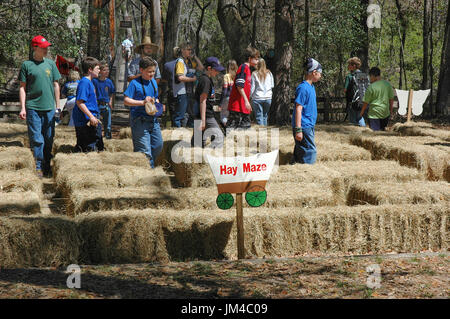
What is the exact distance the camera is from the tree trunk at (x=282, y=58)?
19.0 metres

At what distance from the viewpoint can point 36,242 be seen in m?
6.28

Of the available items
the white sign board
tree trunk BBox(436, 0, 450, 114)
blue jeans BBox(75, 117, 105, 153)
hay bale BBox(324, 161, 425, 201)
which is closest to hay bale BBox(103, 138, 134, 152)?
blue jeans BBox(75, 117, 105, 153)

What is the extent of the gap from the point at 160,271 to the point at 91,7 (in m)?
14.5

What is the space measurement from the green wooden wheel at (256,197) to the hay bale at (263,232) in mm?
249

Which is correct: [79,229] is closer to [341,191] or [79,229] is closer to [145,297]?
[145,297]

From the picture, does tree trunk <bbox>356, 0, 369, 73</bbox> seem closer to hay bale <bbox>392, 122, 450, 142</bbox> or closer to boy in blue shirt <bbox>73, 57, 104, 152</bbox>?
hay bale <bbox>392, 122, 450, 142</bbox>

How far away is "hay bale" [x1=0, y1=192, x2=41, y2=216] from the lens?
273 inches

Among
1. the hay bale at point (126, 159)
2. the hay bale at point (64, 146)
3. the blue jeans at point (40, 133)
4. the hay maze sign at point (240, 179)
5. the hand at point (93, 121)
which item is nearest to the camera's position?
the hay maze sign at point (240, 179)

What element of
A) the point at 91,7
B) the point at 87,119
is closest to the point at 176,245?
the point at 87,119

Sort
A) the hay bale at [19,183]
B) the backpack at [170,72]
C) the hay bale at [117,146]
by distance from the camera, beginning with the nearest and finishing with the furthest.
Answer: the hay bale at [19,183]
the hay bale at [117,146]
the backpack at [170,72]

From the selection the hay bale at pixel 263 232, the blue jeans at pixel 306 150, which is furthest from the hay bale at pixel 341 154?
the hay bale at pixel 263 232

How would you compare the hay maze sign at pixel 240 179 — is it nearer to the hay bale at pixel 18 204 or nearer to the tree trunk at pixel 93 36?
the hay bale at pixel 18 204

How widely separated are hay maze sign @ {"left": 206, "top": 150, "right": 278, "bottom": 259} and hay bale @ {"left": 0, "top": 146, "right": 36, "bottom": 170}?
13.7 feet

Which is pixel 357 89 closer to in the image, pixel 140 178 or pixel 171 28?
pixel 140 178
